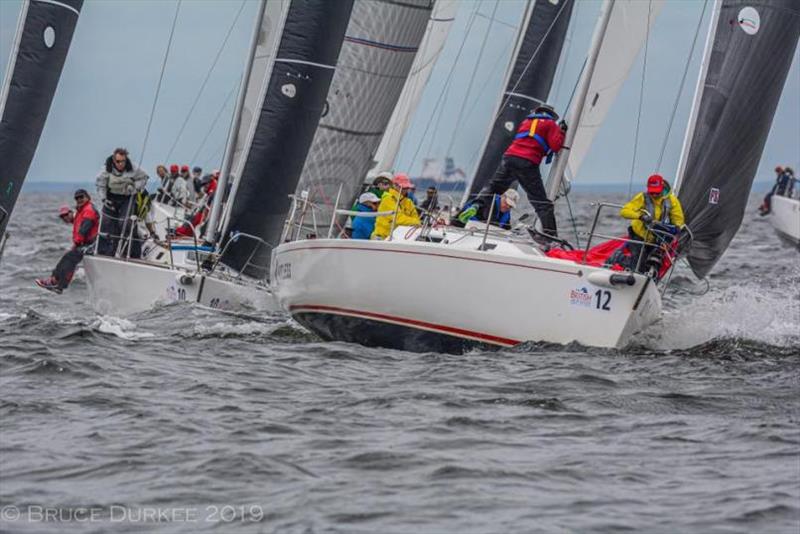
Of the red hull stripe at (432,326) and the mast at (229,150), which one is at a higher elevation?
the mast at (229,150)

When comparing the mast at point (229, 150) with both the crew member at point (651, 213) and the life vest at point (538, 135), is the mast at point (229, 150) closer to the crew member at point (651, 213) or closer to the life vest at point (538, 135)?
the life vest at point (538, 135)

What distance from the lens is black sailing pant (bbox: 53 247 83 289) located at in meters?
14.7

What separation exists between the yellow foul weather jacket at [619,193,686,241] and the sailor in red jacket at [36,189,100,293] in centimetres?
646

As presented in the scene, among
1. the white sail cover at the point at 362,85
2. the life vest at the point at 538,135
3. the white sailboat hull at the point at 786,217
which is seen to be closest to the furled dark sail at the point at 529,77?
the white sail cover at the point at 362,85

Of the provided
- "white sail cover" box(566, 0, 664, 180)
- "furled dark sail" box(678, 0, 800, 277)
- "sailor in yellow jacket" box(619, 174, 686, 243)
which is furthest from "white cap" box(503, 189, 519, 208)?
"white sail cover" box(566, 0, 664, 180)

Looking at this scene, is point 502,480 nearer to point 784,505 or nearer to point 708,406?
point 784,505

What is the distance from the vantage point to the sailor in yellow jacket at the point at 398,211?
11398mm

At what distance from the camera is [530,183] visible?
446 inches

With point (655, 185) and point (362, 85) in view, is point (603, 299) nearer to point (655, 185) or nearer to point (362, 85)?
point (655, 185)

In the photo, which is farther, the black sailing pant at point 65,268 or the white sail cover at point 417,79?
the white sail cover at point 417,79

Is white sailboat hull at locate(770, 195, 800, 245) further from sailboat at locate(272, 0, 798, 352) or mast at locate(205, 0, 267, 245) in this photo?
sailboat at locate(272, 0, 798, 352)

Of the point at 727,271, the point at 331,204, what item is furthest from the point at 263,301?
the point at 727,271

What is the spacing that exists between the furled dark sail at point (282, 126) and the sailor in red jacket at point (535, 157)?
3.47m

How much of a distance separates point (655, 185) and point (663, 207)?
9.6 inches
